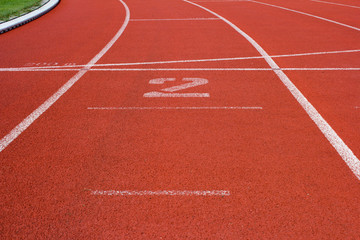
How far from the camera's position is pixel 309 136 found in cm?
504

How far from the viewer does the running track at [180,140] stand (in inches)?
138

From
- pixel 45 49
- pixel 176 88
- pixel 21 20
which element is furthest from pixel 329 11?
pixel 21 20

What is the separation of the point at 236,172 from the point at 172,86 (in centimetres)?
315

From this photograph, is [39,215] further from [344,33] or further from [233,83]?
[344,33]

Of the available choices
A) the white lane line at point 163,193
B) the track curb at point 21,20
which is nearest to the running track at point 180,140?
the white lane line at point 163,193

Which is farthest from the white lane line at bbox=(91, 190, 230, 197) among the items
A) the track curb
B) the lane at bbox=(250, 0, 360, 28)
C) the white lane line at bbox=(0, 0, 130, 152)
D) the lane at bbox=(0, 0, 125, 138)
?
the lane at bbox=(250, 0, 360, 28)

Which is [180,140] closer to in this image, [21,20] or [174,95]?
[174,95]

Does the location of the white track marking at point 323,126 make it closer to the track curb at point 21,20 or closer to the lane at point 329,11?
the lane at point 329,11

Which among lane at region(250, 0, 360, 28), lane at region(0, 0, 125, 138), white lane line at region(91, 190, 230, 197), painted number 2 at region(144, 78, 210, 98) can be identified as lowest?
white lane line at region(91, 190, 230, 197)

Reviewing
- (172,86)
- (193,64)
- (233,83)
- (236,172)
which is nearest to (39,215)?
(236,172)

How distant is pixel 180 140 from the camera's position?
16.3 feet

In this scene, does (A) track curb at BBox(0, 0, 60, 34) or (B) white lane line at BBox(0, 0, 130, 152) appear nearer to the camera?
(B) white lane line at BBox(0, 0, 130, 152)

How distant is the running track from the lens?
3510 millimetres

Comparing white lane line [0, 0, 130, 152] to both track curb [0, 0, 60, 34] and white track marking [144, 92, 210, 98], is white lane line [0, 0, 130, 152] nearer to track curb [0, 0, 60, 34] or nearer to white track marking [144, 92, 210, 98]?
white track marking [144, 92, 210, 98]
